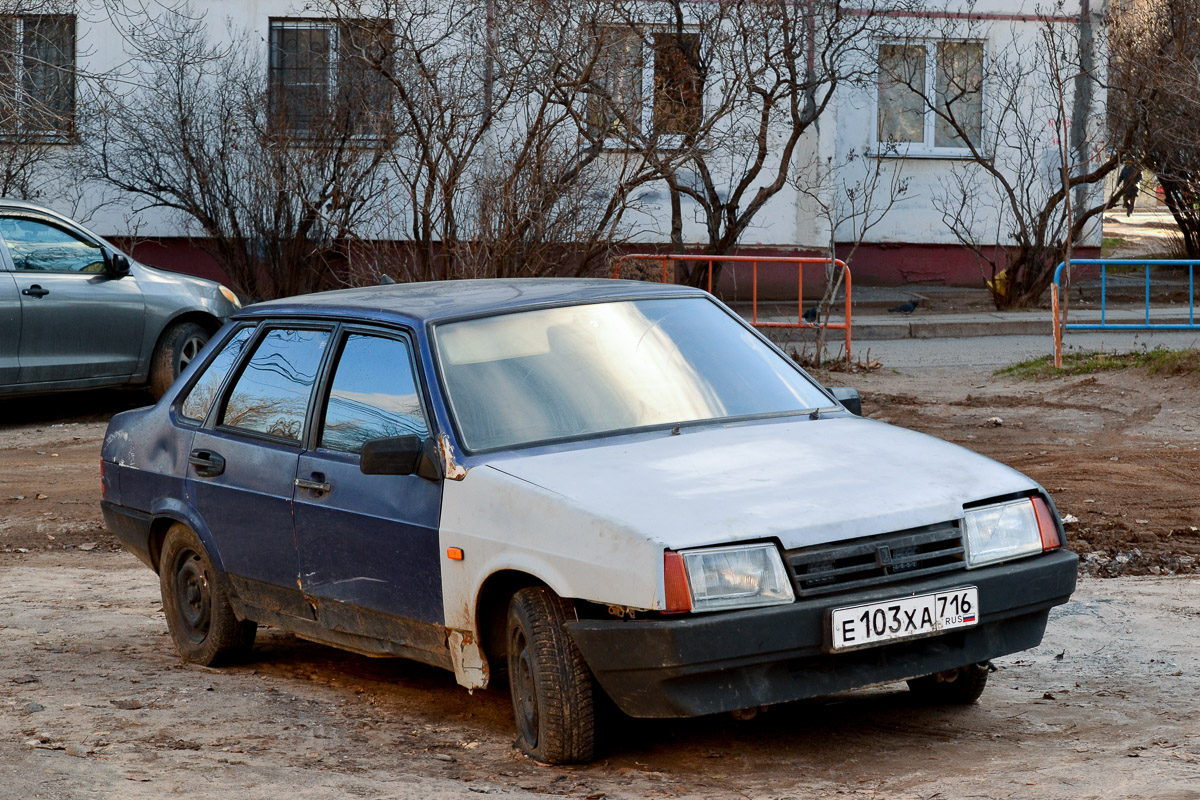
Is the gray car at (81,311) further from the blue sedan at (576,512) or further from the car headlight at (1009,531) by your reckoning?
the car headlight at (1009,531)

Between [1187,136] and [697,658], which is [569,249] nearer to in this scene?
[1187,136]

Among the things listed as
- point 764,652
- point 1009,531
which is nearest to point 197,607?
point 764,652

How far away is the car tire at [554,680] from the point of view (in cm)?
409

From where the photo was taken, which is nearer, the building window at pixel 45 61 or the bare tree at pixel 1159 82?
the building window at pixel 45 61

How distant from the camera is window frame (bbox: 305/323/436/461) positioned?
4816 millimetres

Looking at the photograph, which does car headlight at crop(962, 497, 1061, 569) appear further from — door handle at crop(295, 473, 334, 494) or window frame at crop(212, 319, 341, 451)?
window frame at crop(212, 319, 341, 451)

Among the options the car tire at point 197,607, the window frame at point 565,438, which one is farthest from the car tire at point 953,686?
the car tire at point 197,607

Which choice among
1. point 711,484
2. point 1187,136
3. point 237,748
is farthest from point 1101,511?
point 1187,136

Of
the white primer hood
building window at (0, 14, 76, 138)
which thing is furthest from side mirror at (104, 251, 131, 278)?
the white primer hood

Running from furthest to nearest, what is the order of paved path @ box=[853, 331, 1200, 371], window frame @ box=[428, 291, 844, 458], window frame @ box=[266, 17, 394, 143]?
1. window frame @ box=[266, 17, 394, 143]
2. paved path @ box=[853, 331, 1200, 371]
3. window frame @ box=[428, 291, 844, 458]

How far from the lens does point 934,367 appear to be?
584 inches

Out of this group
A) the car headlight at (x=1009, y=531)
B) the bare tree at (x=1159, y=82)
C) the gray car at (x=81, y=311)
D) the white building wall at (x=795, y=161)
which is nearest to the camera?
the car headlight at (x=1009, y=531)

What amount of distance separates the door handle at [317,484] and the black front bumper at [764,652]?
129 cm

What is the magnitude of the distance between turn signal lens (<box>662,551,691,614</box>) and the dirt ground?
572 millimetres
